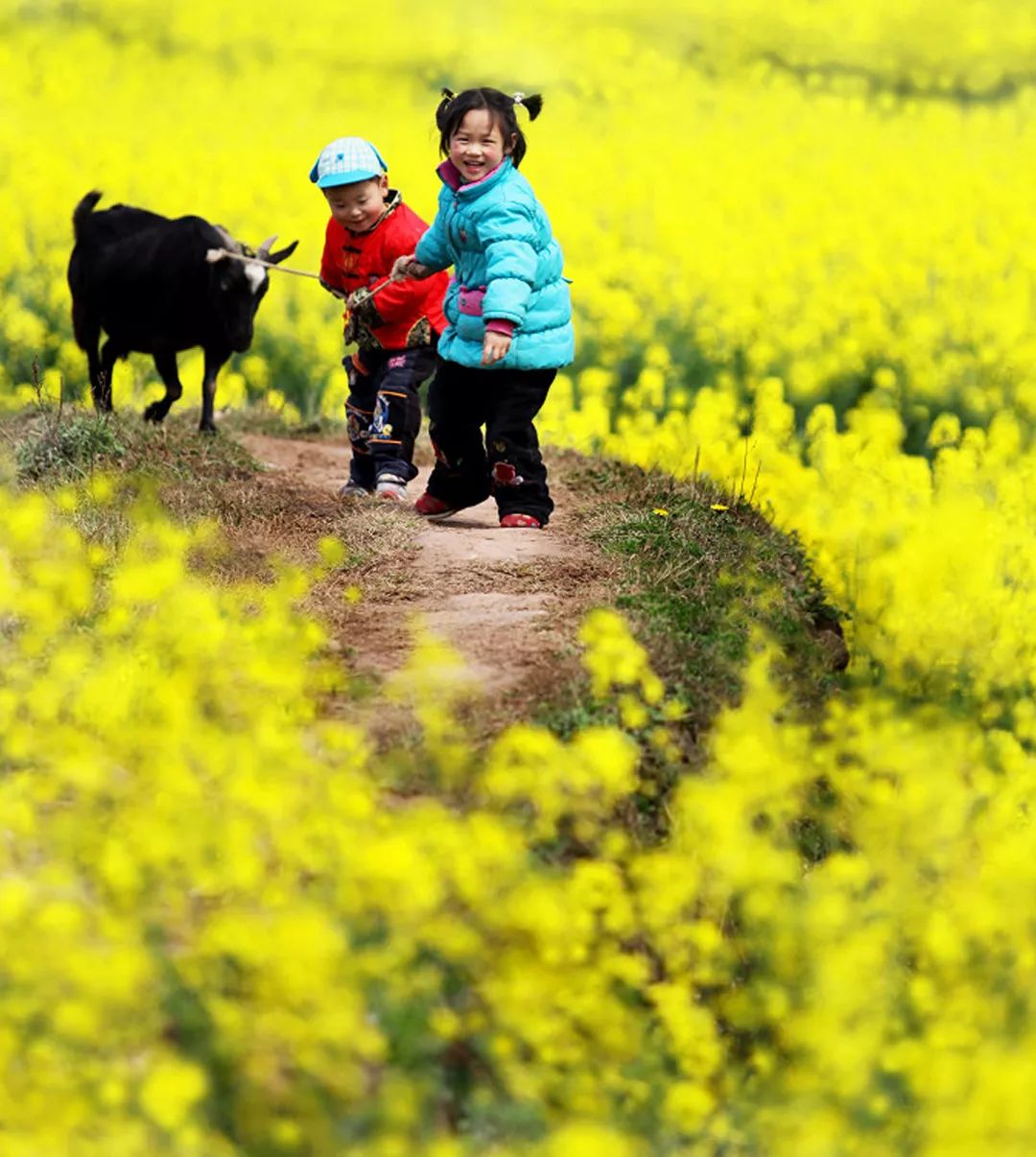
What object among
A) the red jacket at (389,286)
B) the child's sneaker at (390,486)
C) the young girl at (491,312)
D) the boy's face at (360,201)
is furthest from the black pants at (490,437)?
the boy's face at (360,201)

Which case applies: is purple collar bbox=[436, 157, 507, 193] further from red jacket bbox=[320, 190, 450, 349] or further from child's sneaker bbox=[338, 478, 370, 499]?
child's sneaker bbox=[338, 478, 370, 499]

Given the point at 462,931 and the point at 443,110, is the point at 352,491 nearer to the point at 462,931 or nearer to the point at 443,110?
the point at 443,110

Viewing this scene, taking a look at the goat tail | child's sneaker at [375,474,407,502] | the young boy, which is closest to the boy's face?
the young boy

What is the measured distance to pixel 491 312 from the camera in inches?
243

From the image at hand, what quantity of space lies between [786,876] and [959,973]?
1.55ft

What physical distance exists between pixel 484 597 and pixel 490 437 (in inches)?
45.9

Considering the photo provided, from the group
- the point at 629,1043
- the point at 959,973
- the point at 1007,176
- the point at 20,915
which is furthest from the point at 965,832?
A: the point at 1007,176

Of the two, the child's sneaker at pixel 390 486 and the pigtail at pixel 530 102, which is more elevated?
the pigtail at pixel 530 102

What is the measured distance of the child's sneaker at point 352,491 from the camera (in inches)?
282

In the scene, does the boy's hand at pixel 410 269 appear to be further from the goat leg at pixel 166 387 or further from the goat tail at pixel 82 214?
the goat tail at pixel 82 214

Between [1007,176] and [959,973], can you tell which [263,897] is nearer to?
[959,973]

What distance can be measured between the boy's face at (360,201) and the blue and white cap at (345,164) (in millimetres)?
55

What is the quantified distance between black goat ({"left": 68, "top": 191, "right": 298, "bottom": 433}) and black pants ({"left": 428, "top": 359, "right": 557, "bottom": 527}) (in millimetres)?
1921

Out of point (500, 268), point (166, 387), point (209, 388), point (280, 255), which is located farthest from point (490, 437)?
point (166, 387)
